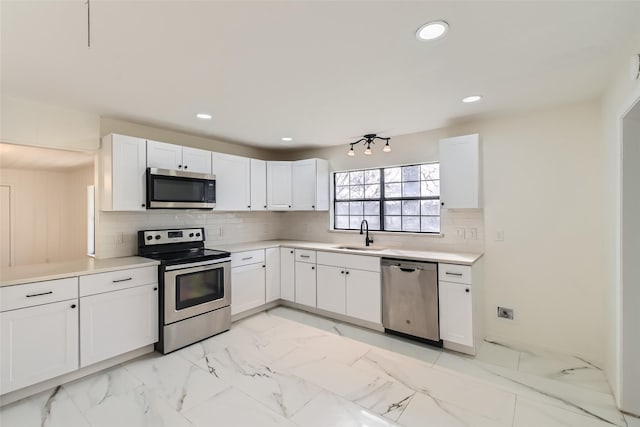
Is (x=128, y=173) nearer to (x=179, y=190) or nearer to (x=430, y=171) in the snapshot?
(x=179, y=190)

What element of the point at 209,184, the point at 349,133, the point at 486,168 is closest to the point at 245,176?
the point at 209,184

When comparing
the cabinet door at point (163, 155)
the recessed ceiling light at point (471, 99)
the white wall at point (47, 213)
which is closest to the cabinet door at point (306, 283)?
the cabinet door at point (163, 155)

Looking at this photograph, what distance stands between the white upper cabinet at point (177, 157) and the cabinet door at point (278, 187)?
3.26ft

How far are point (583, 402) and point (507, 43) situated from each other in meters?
2.48

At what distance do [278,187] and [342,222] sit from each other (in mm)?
1095

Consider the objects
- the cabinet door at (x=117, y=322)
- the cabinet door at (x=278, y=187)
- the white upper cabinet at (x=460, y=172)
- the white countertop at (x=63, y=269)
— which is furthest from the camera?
the cabinet door at (x=278, y=187)

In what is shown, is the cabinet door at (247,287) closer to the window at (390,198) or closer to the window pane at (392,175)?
the window at (390,198)

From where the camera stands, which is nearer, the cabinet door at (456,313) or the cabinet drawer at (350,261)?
the cabinet door at (456,313)

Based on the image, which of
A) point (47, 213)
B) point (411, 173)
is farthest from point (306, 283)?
point (47, 213)

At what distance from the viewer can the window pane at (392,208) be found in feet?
12.7

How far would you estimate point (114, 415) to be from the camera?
197 cm

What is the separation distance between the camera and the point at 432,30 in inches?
61.4

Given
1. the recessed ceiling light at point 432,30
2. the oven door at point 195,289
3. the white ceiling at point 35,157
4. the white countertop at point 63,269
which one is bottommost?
the oven door at point 195,289

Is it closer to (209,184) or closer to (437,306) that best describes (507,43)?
(437,306)
